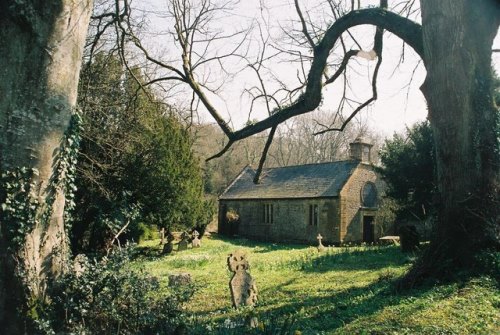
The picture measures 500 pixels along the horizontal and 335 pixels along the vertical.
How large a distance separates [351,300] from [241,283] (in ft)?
9.36

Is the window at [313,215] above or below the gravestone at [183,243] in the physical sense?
above

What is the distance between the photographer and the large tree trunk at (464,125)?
6785 mm

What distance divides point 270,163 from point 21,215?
51.8 meters

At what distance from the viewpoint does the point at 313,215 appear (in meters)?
30.4

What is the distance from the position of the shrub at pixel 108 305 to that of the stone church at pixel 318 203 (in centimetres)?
2194

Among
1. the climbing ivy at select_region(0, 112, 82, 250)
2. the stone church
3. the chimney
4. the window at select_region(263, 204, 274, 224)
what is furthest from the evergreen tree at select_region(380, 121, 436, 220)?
the climbing ivy at select_region(0, 112, 82, 250)

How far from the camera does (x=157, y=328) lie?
19.6 ft

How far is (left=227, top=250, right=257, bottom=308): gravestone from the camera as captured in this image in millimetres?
9469

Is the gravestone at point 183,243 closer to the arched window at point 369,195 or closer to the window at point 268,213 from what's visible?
the window at point 268,213

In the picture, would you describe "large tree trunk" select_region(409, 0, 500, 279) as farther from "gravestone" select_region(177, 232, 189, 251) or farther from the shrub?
"gravestone" select_region(177, 232, 189, 251)

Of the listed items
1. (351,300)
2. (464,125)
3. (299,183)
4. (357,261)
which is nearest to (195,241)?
(299,183)

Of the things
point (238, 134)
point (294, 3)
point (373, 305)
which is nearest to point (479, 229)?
point (373, 305)

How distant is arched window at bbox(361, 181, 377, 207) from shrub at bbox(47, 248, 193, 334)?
25.8 meters

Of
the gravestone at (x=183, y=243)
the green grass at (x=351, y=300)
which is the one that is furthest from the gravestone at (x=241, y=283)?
the gravestone at (x=183, y=243)
